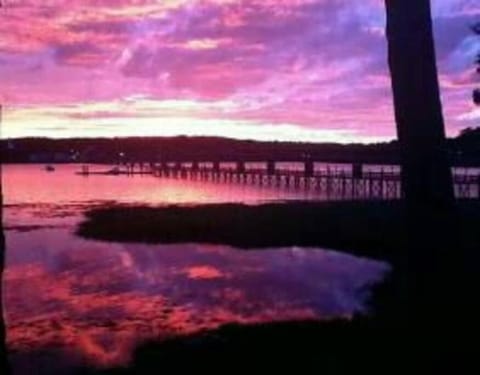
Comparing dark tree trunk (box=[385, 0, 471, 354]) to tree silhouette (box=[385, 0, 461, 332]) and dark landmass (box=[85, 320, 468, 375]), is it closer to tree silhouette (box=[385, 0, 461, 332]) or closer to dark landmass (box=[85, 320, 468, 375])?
tree silhouette (box=[385, 0, 461, 332])

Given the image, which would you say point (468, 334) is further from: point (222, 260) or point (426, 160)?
point (222, 260)

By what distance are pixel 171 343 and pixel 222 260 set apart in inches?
645

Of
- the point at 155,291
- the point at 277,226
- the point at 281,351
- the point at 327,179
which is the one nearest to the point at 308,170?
the point at 327,179

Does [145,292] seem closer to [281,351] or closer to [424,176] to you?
[281,351]

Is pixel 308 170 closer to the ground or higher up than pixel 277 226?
higher up

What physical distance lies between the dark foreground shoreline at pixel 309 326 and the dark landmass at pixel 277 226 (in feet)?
0.17

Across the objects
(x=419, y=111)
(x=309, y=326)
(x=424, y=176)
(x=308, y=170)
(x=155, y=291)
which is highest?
(x=419, y=111)

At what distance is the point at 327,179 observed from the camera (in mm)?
87938

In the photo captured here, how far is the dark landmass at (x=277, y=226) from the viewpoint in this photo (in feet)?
123

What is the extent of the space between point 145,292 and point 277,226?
2059 cm

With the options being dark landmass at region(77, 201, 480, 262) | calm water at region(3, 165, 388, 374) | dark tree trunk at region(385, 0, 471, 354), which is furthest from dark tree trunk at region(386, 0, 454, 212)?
dark landmass at region(77, 201, 480, 262)

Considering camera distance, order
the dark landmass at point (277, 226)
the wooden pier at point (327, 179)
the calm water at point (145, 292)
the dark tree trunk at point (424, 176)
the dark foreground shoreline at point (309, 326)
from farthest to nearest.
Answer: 1. the wooden pier at point (327, 179)
2. the dark landmass at point (277, 226)
3. the calm water at point (145, 292)
4. the dark foreground shoreline at point (309, 326)
5. the dark tree trunk at point (424, 176)

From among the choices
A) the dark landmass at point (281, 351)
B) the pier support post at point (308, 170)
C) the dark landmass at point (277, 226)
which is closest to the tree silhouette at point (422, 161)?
the dark landmass at point (281, 351)

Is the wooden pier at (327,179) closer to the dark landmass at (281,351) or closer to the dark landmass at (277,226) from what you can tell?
the dark landmass at (277,226)
